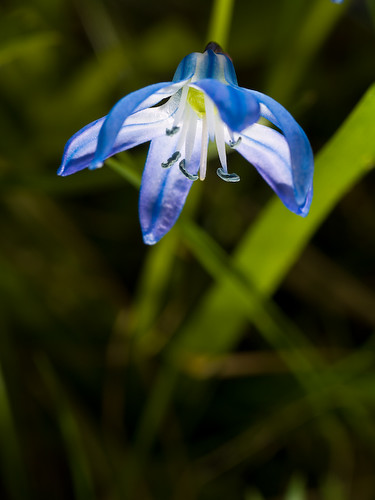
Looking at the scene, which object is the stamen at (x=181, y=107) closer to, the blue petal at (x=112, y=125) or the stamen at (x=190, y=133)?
the stamen at (x=190, y=133)

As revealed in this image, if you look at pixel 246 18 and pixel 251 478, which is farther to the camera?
pixel 246 18

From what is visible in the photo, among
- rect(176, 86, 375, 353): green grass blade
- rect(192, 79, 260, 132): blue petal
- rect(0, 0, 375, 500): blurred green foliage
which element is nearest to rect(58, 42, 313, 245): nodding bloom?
rect(192, 79, 260, 132): blue petal

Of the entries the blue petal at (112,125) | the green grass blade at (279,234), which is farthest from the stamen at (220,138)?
the blue petal at (112,125)

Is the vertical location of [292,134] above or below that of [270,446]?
above

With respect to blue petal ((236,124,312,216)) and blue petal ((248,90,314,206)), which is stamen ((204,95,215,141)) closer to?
blue petal ((236,124,312,216))

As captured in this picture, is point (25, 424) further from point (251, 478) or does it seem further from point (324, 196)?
point (324, 196)

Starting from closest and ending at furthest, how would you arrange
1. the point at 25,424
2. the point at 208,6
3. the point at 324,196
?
the point at 324,196 → the point at 25,424 → the point at 208,6

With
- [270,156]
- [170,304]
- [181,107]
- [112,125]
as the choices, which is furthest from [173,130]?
[170,304]

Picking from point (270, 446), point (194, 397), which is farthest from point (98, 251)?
point (270, 446)
